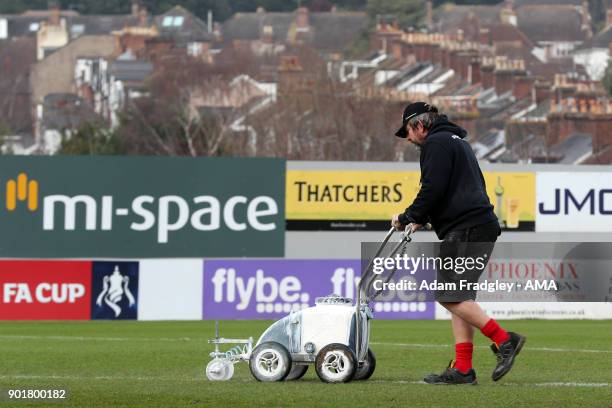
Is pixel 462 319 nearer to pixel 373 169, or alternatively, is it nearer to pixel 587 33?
pixel 373 169

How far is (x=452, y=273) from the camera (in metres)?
13.4

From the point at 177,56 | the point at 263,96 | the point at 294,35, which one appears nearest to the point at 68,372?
the point at 263,96

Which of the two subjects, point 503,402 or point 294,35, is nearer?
point 503,402

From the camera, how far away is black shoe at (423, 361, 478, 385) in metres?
13.5

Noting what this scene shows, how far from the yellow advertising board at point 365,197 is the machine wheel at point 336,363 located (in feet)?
48.7

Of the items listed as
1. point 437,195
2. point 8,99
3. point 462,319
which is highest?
point 437,195

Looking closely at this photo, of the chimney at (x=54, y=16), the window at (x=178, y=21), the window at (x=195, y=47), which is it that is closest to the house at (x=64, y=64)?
the window at (x=195, y=47)

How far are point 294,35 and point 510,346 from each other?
169 m

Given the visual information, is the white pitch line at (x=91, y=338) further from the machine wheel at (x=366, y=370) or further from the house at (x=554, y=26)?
the house at (x=554, y=26)

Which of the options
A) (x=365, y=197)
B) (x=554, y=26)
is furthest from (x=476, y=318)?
(x=554, y=26)

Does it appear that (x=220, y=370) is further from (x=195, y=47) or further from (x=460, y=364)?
(x=195, y=47)

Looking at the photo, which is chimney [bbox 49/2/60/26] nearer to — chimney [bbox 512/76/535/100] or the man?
chimney [bbox 512/76/535/100]

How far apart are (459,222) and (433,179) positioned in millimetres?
377

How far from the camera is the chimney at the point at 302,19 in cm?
18700
